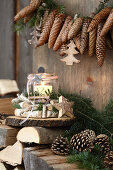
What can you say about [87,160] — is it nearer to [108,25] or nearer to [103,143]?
[103,143]

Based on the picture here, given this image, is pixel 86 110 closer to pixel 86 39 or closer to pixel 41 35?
pixel 86 39

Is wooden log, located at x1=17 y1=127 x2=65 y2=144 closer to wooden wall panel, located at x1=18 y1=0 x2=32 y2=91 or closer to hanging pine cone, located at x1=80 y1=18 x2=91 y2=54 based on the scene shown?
hanging pine cone, located at x1=80 y1=18 x2=91 y2=54

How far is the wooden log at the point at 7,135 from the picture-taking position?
4.95 feet

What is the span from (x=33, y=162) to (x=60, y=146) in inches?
5.6

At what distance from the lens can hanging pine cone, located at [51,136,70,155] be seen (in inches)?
51.1

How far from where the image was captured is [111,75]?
1591 mm

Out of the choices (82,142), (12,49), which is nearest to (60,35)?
(82,142)

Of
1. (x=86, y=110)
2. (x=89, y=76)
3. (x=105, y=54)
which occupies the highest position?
(x=105, y=54)

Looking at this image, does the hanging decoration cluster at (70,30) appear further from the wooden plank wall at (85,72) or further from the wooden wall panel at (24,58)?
the wooden wall panel at (24,58)

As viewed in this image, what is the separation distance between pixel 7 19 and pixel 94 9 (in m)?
1.13

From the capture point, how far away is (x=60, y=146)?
1303 millimetres

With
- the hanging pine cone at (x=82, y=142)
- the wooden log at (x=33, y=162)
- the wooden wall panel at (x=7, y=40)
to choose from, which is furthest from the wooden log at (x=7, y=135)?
the wooden wall panel at (x=7, y=40)

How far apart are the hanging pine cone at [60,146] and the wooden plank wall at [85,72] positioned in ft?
1.39

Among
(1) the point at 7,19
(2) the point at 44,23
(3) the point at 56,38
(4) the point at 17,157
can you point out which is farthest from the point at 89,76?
(1) the point at 7,19
